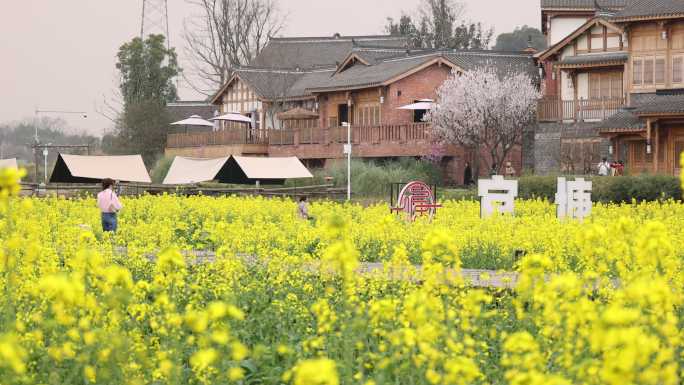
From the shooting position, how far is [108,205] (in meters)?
17.4

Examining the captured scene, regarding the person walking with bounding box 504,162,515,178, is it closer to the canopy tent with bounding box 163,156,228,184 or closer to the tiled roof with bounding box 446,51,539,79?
the tiled roof with bounding box 446,51,539,79

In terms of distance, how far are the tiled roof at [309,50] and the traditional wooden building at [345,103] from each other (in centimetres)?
70

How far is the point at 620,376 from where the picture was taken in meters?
3.73

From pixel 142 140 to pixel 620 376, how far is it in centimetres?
5294

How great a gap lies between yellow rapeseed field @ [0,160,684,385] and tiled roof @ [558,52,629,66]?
67.6 ft

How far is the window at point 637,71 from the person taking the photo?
3644cm

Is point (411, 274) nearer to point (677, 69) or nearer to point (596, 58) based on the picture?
point (677, 69)

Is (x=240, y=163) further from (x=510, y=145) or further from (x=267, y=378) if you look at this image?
(x=267, y=378)

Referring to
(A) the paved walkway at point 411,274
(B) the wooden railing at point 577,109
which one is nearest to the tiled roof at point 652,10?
(B) the wooden railing at point 577,109

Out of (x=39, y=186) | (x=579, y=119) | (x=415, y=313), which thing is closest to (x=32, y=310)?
(x=415, y=313)

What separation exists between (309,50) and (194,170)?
2497 centimetres

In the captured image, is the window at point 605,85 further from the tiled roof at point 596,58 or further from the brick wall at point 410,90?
the brick wall at point 410,90

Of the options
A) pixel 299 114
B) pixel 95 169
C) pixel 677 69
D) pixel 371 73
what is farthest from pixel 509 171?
pixel 95 169

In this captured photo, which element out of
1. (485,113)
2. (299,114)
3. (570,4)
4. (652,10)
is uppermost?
(570,4)
